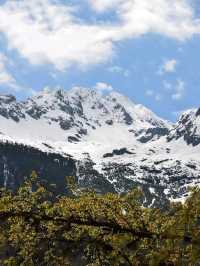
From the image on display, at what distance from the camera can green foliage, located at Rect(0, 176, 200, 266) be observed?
55.1 feet

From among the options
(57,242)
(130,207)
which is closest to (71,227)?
(57,242)

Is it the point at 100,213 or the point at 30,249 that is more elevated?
the point at 100,213

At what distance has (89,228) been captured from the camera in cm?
1778

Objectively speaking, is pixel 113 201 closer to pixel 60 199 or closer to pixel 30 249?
pixel 60 199

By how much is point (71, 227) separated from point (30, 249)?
1324 millimetres

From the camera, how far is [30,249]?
1748cm

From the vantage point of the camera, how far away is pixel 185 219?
1647 cm

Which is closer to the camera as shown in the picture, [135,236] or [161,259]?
[161,259]

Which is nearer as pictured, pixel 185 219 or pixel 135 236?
pixel 185 219

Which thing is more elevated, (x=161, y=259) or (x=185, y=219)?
(x=185, y=219)

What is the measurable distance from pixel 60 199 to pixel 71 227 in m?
0.90

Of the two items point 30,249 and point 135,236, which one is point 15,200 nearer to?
point 30,249

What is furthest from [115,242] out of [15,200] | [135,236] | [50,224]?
[15,200]

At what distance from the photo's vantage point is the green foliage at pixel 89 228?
16.8 metres
